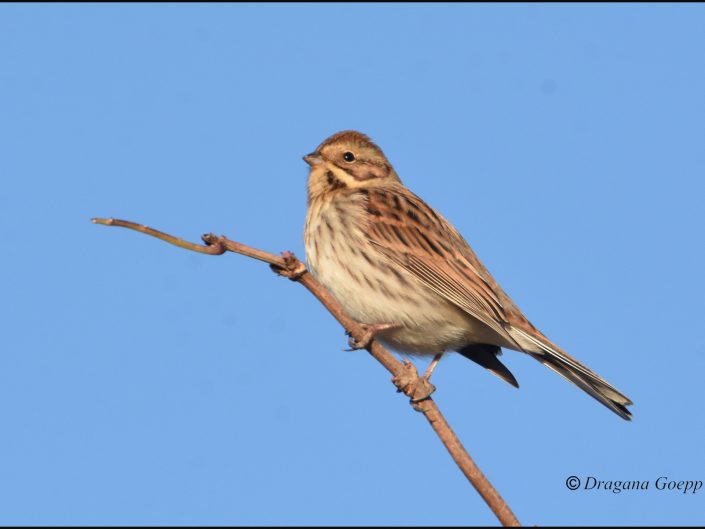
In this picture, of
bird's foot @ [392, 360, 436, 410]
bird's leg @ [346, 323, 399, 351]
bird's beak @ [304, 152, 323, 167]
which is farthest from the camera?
bird's beak @ [304, 152, 323, 167]

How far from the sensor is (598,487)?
222 inches

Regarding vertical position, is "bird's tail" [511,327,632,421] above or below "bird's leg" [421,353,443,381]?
below

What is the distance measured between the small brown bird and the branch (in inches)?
84.6

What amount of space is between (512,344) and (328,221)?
6.19ft

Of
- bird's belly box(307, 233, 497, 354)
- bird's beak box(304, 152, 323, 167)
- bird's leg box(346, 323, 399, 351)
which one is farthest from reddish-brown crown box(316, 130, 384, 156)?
bird's leg box(346, 323, 399, 351)

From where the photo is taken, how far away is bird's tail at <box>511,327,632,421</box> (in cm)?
686

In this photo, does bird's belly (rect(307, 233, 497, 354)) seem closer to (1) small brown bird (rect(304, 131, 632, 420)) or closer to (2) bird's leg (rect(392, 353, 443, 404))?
(1) small brown bird (rect(304, 131, 632, 420))

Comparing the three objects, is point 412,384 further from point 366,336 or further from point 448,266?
point 448,266

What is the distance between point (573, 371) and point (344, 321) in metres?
2.99

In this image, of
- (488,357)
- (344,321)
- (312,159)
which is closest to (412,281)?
(488,357)

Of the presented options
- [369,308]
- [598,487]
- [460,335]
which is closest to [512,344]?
[460,335]

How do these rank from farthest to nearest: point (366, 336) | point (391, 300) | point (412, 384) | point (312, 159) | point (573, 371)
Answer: point (312, 159) → point (391, 300) → point (573, 371) → point (412, 384) → point (366, 336)

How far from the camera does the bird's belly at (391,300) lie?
7.86 meters

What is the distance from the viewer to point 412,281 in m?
8.02
